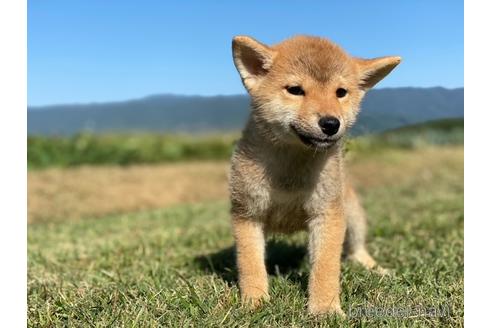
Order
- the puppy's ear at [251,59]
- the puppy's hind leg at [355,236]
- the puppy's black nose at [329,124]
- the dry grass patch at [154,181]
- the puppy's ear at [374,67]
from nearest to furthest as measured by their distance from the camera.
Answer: the puppy's black nose at [329,124] → the puppy's ear at [251,59] → the puppy's ear at [374,67] → the puppy's hind leg at [355,236] → the dry grass patch at [154,181]

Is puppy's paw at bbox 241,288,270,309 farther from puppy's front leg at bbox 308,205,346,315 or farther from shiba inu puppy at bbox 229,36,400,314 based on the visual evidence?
puppy's front leg at bbox 308,205,346,315

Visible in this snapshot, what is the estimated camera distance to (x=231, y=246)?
5.90 meters

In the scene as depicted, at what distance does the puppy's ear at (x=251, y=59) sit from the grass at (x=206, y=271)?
1399mm

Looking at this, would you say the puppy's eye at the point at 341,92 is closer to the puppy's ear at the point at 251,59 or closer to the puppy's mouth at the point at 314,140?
the puppy's mouth at the point at 314,140

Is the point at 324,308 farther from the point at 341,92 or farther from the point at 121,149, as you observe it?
the point at 121,149

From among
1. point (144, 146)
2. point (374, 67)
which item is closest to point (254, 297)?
point (374, 67)

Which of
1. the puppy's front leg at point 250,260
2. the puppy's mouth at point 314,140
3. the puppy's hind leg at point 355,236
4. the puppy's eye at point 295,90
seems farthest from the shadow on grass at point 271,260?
the puppy's eye at point 295,90

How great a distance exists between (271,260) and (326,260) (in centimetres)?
161

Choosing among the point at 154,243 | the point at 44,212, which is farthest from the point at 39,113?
the point at 154,243

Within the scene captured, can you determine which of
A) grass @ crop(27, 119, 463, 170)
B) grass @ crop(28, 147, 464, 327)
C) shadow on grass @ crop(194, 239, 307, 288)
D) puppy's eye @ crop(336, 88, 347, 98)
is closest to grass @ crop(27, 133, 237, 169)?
grass @ crop(27, 119, 463, 170)

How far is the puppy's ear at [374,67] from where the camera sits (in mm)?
3525

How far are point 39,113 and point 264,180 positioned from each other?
36.0 feet

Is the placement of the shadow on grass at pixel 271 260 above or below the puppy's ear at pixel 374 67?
below

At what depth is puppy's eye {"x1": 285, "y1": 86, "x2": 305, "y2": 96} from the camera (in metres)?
3.29
